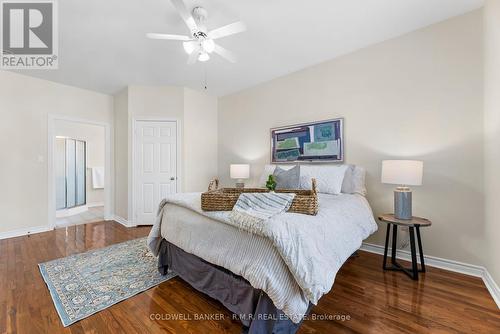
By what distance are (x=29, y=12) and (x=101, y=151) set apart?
15.5 feet

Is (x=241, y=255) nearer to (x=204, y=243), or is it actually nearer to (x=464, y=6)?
(x=204, y=243)

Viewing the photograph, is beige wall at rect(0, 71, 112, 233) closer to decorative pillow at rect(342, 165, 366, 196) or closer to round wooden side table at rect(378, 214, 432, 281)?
decorative pillow at rect(342, 165, 366, 196)

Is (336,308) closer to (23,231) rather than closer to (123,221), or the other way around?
(123,221)

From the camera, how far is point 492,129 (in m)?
1.85

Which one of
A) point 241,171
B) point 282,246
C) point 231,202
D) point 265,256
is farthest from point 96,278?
point 241,171

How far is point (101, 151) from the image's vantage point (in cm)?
625

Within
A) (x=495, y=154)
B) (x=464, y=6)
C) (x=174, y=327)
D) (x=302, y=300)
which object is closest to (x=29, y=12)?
(x=174, y=327)

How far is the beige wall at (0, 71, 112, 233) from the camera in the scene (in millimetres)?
3295

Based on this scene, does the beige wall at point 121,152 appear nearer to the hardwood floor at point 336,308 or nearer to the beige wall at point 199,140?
the beige wall at point 199,140

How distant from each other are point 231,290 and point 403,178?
188 cm

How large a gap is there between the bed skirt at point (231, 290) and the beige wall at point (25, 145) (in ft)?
10.0

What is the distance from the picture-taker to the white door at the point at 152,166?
3.96 metres

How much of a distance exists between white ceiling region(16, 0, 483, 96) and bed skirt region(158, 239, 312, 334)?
7.61 ft

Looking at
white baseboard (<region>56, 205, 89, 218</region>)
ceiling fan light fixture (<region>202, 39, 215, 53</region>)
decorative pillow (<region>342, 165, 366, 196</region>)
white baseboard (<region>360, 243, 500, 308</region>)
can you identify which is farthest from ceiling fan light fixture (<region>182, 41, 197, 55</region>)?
white baseboard (<region>56, 205, 89, 218</region>)
